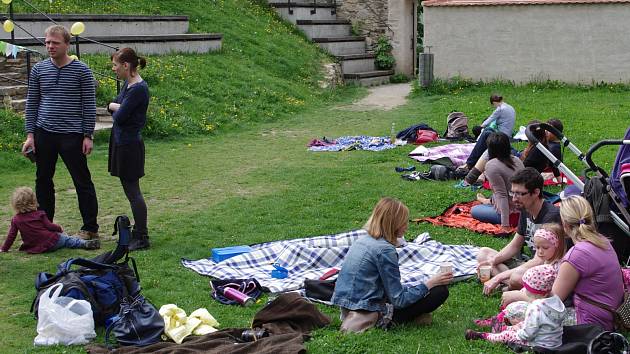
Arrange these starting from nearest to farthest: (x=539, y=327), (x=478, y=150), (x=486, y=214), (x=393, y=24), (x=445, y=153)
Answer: (x=539, y=327), (x=486, y=214), (x=478, y=150), (x=445, y=153), (x=393, y=24)

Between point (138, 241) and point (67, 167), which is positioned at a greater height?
point (67, 167)

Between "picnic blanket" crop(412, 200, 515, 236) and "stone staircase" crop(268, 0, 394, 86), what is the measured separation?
1454cm

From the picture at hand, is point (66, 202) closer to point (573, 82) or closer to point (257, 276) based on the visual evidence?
point (257, 276)

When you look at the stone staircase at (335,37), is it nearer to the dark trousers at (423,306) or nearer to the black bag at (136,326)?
the dark trousers at (423,306)

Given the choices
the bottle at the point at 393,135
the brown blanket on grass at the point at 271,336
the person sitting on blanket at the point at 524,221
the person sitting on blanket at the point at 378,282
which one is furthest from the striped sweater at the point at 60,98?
the bottle at the point at 393,135

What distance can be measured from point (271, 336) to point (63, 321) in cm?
141

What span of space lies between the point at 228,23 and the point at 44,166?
1487 cm

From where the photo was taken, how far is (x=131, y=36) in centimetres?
1808

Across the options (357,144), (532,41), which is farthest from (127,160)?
(532,41)

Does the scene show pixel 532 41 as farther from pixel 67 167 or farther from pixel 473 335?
pixel 473 335

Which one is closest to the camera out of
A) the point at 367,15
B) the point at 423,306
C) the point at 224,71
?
the point at 423,306

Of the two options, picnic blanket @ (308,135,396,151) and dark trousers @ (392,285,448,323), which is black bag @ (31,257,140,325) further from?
picnic blanket @ (308,135,396,151)

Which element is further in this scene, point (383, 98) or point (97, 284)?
point (383, 98)

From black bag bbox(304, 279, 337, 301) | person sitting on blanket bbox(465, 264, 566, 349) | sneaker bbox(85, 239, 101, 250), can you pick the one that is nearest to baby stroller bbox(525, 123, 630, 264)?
person sitting on blanket bbox(465, 264, 566, 349)
